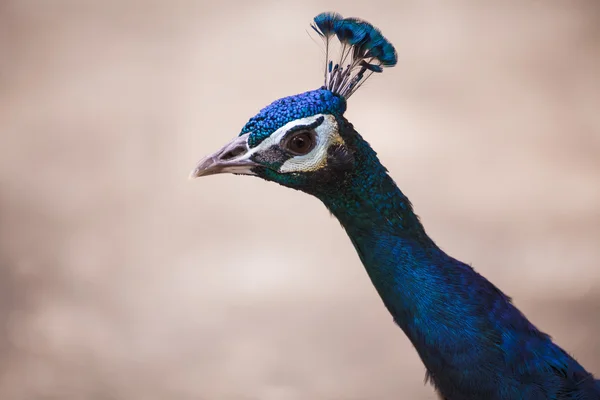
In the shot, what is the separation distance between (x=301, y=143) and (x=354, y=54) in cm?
30

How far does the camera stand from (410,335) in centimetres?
185

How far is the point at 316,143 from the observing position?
179 cm

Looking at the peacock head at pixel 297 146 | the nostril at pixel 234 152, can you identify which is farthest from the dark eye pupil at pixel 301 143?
the nostril at pixel 234 152

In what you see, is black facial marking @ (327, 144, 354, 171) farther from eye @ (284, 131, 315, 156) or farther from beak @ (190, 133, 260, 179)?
beak @ (190, 133, 260, 179)

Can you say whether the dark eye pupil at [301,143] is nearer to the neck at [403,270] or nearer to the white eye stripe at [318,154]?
the white eye stripe at [318,154]

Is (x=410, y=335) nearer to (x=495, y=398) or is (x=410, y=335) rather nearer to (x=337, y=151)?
(x=495, y=398)

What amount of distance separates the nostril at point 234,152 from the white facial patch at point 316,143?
3 centimetres

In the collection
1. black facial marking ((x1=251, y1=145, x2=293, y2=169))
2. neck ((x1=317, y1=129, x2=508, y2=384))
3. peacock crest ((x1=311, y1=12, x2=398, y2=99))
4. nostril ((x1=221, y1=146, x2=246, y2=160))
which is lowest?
neck ((x1=317, y1=129, x2=508, y2=384))

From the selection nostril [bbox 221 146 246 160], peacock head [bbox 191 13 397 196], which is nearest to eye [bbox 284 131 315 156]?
peacock head [bbox 191 13 397 196]

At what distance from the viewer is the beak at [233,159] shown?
181 centimetres

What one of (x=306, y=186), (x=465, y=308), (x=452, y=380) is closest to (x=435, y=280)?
(x=465, y=308)

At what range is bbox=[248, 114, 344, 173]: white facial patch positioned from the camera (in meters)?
1.78

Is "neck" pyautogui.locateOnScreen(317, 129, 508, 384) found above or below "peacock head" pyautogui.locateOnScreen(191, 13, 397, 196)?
below

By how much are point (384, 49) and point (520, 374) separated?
858 millimetres
